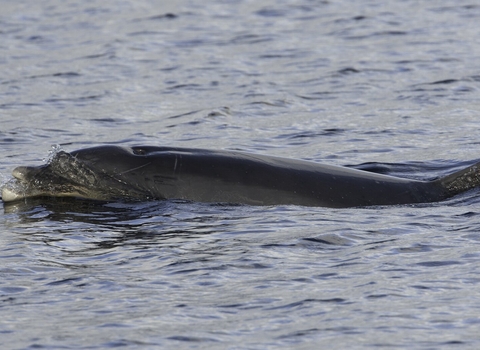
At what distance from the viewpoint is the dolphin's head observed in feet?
40.6

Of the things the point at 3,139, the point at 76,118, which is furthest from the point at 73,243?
the point at 76,118

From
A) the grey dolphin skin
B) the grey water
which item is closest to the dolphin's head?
the grey dolphin skin

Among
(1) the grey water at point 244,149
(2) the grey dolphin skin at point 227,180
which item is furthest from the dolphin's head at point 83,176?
(1) the grey water at point 244,149

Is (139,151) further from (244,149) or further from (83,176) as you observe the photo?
(244,149)

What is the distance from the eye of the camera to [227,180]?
39.7 ft

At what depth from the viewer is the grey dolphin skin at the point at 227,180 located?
39.6ft

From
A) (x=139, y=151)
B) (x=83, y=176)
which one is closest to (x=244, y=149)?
(x=139, y=151)

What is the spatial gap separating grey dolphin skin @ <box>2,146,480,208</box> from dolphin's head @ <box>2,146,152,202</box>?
0.03ft

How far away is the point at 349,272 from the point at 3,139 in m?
8.67

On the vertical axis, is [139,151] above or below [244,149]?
above

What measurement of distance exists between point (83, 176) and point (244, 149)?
408 centimetres

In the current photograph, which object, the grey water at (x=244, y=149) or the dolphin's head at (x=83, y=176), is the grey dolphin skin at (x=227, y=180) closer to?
the dolphin's head at (x=83, y=176)

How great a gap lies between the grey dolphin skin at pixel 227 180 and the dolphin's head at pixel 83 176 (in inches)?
0.4

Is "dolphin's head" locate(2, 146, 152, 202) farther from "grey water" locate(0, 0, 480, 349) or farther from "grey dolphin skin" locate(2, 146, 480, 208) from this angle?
"grey water" locate(0, 0, 480, 349)
